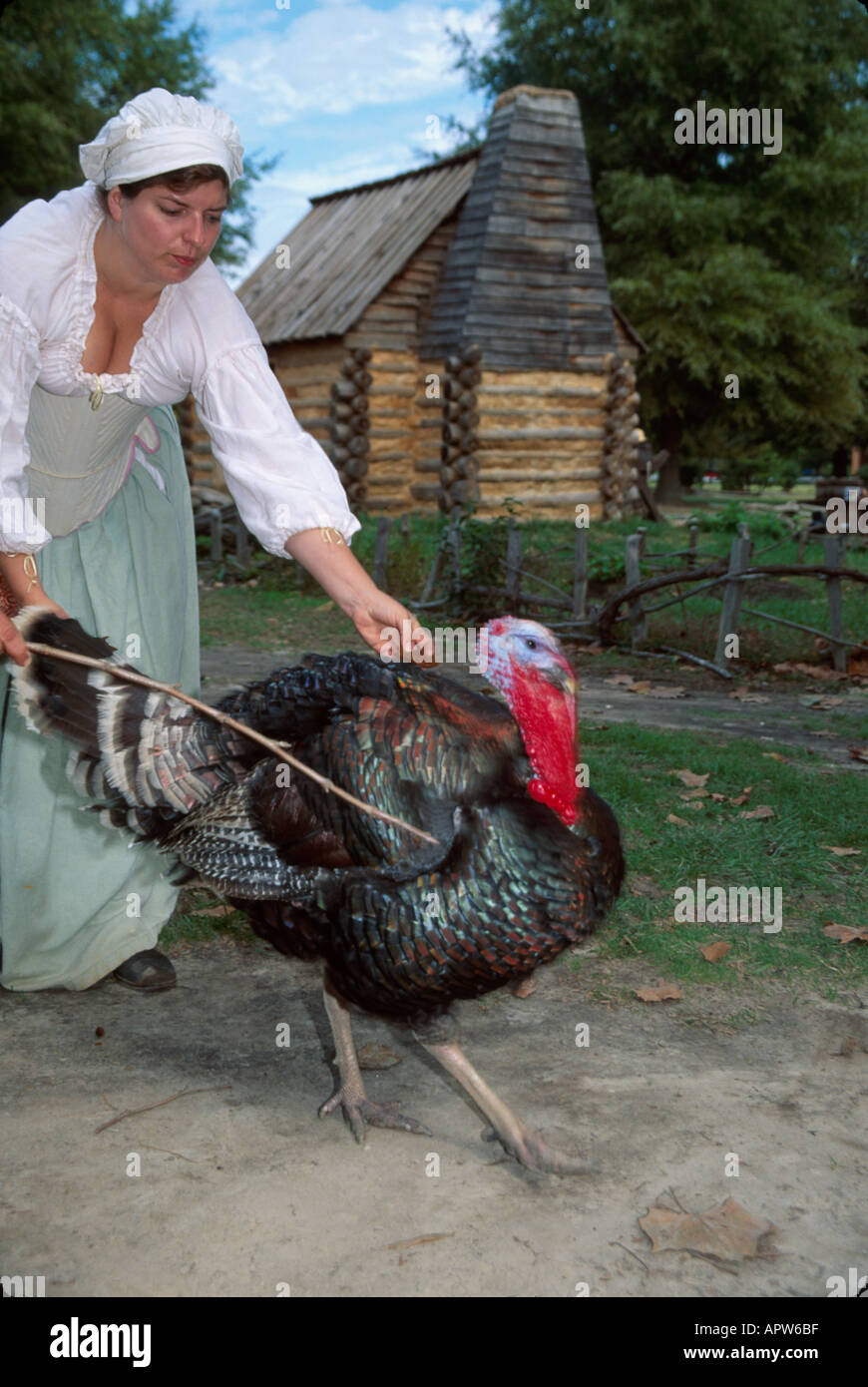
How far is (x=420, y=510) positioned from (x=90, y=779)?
16664 mm

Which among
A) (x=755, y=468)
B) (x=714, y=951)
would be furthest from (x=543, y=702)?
(x=755, y=468)

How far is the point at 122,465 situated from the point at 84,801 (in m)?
1.10

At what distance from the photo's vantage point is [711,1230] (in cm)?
258

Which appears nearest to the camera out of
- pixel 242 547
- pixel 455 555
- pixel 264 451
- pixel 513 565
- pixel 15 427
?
pixel 15 427

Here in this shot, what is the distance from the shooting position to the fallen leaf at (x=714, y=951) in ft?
13.3

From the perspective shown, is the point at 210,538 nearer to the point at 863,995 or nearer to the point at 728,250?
the point at 863,995

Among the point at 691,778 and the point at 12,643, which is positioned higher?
the point at 12,643

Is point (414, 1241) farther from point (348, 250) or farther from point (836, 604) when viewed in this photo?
point (348, 250)

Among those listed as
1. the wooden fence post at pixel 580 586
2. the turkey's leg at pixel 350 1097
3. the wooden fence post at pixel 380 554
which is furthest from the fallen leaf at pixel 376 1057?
the wooden fence post at pixel 380 554

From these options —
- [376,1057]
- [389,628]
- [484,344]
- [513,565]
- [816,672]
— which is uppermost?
[484,344]

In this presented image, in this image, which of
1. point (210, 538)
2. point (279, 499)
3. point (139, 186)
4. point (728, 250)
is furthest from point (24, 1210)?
point (728, 250)

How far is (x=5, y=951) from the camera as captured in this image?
3.79m

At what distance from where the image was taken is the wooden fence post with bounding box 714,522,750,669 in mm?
8930

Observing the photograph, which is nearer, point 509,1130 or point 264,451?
point 509,1130
